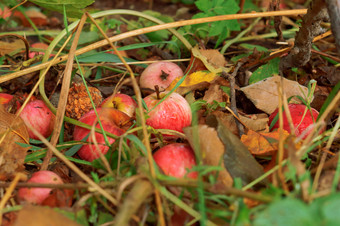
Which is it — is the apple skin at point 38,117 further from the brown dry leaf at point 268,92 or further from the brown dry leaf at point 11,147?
the brown dry leaf at point 268,92

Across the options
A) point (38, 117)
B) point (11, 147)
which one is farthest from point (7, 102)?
point (11, 147)

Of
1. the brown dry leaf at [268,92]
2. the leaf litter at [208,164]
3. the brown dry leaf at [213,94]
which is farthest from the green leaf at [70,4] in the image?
the brown dry leaf at [268,92]

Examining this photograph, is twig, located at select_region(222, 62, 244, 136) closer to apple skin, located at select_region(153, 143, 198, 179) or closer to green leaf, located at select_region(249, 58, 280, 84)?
green leaf, located at select_region(249, 58, 280, 84)

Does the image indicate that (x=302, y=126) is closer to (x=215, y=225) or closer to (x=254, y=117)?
(x=254, y=117)

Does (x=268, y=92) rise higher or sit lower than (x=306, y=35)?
lower

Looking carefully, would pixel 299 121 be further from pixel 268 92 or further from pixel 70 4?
pixel 70 4

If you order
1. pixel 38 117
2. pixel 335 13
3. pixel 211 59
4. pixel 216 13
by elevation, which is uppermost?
pixel 335 13

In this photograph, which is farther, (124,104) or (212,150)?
(124,104)
